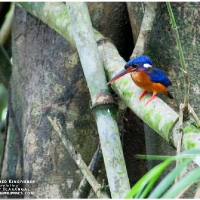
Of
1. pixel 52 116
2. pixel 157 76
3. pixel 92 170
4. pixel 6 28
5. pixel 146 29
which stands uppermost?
pixel 6 28

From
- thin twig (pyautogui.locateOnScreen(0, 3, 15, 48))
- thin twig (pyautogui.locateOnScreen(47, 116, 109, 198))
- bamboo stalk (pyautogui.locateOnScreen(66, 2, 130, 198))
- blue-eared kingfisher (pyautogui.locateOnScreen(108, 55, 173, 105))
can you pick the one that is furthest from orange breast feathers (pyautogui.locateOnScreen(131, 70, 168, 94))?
thin twig (pyautogui.locateOnScreen(0, 3, 15, 48))

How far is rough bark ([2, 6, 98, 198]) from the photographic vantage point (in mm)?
3318

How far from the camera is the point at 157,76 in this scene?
103 inches

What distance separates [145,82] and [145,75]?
6 centimetres

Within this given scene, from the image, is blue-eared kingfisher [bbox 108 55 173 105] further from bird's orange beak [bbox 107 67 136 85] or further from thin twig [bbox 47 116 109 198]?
thin twig [bbox 47 116 109 198]

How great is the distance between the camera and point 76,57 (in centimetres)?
341

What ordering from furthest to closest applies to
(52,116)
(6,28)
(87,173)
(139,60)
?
(6,28) < (52,116) < (87,173) < (139,60)

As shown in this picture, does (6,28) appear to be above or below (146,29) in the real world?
above

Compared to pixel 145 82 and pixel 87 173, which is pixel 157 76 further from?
pixel 87 173

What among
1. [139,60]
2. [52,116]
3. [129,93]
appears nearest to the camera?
[129,93]

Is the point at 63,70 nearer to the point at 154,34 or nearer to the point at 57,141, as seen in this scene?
the point at 57,141

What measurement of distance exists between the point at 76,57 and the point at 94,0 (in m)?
0.41

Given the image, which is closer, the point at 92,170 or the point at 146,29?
the point at 146,29

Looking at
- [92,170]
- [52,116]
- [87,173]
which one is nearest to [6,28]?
[52,116]
